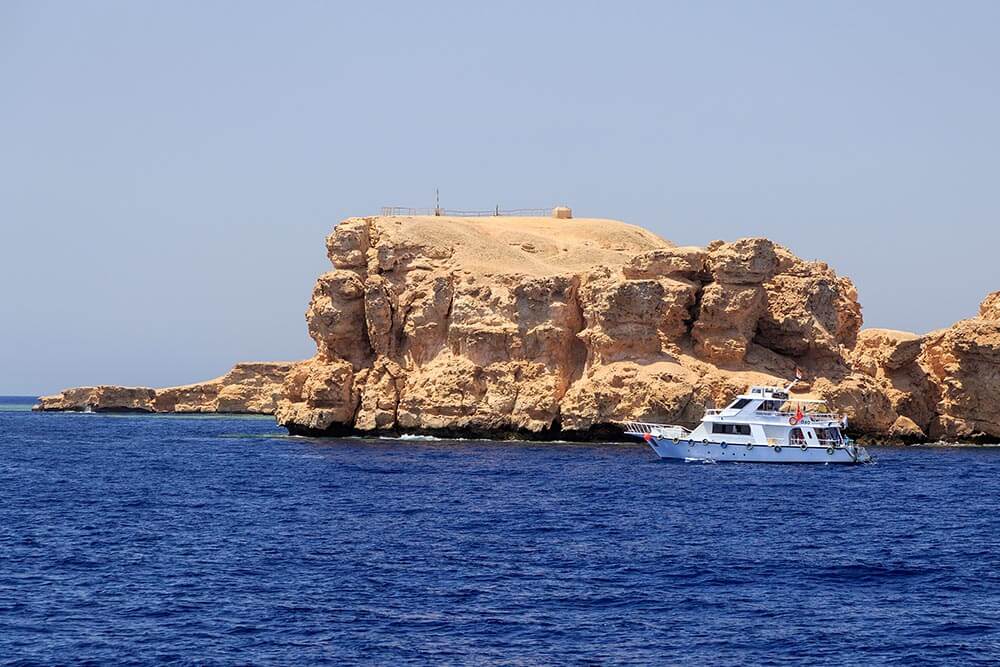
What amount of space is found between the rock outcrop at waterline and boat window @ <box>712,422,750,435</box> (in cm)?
8411

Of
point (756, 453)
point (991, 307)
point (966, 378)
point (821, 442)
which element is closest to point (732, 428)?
point (756, 453)

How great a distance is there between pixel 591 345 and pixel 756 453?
1432 cm

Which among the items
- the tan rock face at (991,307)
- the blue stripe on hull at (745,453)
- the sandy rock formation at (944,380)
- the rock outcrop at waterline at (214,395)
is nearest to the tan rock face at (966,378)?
the sandy rock formation at (944,380)

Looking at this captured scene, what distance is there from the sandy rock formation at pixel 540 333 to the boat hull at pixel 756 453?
19.7 feet

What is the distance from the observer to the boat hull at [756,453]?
7294 cm

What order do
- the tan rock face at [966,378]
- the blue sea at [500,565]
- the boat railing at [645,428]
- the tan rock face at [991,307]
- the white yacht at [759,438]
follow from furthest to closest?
the tan rock face at [991,307]
the tan rock face at [966,378]
the boat railing at [645,428]
the white yacht at [759,438]
the blue sea at [500,565]

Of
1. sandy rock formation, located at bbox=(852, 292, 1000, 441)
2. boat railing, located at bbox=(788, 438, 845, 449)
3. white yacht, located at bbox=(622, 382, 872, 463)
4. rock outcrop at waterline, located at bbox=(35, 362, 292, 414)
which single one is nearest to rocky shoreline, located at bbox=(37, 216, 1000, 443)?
sandy rock formation, located at bbox=(852, 292, 1000, 441)

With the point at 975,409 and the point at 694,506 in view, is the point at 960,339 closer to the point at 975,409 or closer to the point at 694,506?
the point at 975,409

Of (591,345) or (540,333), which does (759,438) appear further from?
(540,333)

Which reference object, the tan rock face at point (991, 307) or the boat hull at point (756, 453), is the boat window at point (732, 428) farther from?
the tan rock face at point (991, 307)

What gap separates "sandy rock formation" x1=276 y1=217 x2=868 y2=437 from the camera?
269 ft

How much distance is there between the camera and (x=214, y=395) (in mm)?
162125

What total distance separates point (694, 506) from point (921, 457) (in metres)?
29.4

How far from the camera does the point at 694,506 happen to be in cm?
5291
